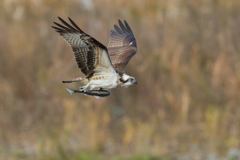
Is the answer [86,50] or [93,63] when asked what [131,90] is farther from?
[86,50]

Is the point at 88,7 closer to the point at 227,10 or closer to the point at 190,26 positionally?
the point at 190,26

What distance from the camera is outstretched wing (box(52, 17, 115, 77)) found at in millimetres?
5293

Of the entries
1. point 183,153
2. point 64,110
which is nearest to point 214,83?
point 183,153

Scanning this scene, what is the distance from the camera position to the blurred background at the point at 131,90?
11055 mm

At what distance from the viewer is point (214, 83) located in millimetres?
12172

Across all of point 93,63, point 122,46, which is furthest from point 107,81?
point 122,46

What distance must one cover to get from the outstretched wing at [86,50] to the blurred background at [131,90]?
5.08 meters

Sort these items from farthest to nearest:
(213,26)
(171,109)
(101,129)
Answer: (213,26)
(171,109)
(101,129)

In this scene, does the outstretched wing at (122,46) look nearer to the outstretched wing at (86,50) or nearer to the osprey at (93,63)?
the osprey at (93,63)

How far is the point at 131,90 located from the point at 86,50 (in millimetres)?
6743

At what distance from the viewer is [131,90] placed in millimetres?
12133

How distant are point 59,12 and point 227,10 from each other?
5414 mm

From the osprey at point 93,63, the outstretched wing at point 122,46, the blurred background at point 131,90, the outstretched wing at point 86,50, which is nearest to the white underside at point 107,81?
the osprey at point 93,63

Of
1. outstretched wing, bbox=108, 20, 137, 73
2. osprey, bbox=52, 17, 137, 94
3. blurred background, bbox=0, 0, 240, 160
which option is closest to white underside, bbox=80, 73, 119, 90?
osprey, bbox=52, 17, 137, 94
